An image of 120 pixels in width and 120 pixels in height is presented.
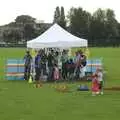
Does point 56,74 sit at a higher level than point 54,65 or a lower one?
lower

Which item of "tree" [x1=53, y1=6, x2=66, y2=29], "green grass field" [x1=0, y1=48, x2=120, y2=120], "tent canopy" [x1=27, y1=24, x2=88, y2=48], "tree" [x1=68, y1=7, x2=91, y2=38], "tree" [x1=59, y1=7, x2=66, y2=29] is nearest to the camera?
"green grass field" [x1=0, y1=48, x2=120, y2=120]

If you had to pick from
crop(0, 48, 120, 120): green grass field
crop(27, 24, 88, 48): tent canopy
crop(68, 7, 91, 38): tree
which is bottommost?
crop(0, 48, 120, 120): green grass field

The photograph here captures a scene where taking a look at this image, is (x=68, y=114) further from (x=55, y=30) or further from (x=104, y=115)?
(x=55, y=30)

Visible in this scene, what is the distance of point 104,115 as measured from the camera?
1564 cm

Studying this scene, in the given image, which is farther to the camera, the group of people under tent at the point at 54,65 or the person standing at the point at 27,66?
the person standing at the point at 27,66

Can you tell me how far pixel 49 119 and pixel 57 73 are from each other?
44.3ft

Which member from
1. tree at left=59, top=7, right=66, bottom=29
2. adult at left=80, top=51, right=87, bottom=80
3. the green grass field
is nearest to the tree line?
tree at left=59, top=7, right=66, bottom=29

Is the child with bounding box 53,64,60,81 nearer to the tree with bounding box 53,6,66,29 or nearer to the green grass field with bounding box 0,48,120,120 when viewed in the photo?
the green grass field with bounding box 0,48,120,120

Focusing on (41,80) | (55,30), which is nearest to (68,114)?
(41,80)

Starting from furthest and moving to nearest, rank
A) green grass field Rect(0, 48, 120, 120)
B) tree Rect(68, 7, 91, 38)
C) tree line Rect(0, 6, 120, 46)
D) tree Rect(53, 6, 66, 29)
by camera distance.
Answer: tree Rect(53, 6, 66, 29), tree Rect(68, 7, 91, 38), tree line Rect(0, 6, 120, 46), green grass field Rect(0, 48, 120, 120)

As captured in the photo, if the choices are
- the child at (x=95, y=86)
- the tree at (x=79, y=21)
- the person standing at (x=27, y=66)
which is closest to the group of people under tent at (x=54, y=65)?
the person standing at (x=27, y=66)

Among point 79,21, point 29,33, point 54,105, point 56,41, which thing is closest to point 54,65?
point 56,41

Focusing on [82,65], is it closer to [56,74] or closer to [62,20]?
[56,74]

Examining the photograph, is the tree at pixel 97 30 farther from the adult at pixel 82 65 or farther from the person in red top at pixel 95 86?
the person in red top at pixel 95 86
